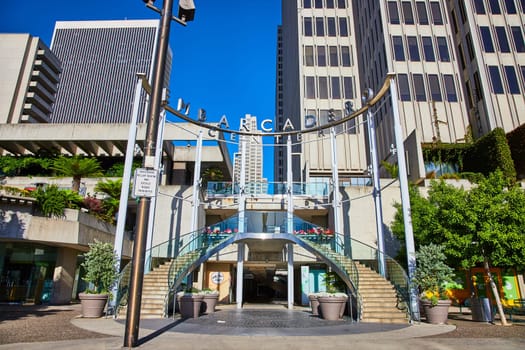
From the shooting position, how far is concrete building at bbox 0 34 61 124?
218ft

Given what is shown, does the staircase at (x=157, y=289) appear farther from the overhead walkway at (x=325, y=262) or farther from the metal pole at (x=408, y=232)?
the metal pole at (x=408, y=232)

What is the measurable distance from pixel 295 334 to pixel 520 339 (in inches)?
221

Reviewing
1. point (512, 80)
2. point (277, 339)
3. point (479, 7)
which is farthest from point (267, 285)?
point (479, 7)

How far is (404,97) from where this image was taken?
3441 cm

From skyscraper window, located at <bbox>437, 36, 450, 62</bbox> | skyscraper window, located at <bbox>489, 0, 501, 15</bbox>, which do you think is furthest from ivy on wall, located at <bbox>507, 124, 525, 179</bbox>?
skyscraper window, located at <bbox>489, 0, 501, 15</bbox>

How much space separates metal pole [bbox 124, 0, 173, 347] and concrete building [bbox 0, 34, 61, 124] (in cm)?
7220

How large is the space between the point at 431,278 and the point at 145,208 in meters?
10.6

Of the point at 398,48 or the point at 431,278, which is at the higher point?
the point at 398,48

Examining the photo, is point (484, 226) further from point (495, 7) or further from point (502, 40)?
point (495, 7)

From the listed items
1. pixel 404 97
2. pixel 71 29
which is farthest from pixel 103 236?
pixel 71 29

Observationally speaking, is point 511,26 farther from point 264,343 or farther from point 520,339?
point 264,343

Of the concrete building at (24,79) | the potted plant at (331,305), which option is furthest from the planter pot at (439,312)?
the concrete building at (24,79)

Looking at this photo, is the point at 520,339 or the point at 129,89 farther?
the point at 129,89

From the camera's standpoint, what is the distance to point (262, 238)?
757 inches
